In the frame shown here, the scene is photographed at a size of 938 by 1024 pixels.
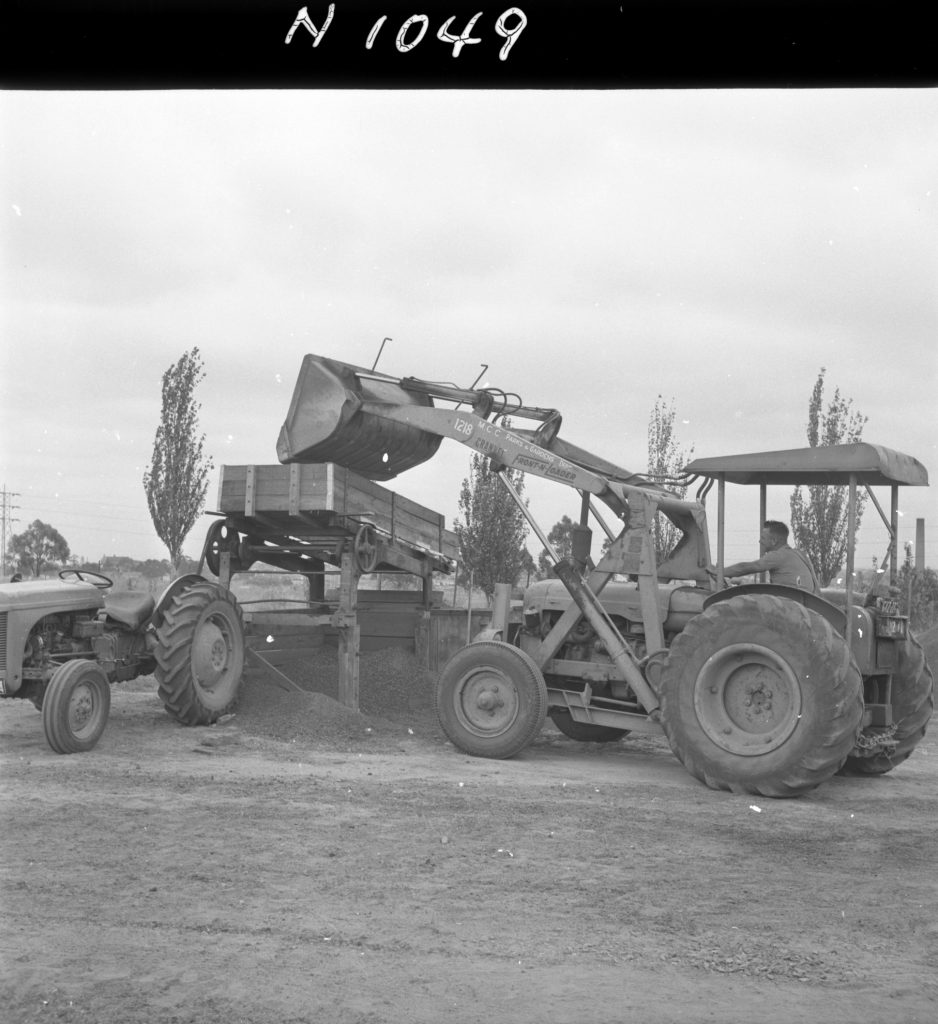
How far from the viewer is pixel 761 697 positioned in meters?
8.83

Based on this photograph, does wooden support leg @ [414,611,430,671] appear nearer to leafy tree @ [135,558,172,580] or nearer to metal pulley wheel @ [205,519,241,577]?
metal pulley wheel @ [205,519,241,577]

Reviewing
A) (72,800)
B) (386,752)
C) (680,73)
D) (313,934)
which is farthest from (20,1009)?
(386,752)

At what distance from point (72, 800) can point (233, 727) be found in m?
3.52

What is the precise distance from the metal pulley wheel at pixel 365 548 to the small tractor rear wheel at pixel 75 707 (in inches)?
120

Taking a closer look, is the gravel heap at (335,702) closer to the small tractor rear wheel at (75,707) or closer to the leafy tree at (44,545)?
the small tractor rear wheel at (75,707)

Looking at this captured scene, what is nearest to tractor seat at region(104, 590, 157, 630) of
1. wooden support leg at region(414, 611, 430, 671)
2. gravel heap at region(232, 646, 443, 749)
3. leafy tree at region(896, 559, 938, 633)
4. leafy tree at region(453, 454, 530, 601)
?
gravel heap at region(232, 646, 443, 749)

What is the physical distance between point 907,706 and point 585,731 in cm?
304

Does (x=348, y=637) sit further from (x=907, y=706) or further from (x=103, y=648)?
(x=907, y=706)

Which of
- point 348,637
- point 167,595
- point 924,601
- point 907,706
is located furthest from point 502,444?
point 924,601

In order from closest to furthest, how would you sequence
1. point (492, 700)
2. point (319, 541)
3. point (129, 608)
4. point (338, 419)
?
point (492, 700) < point (129, 608) < point (338, 419) < point (319, 541)

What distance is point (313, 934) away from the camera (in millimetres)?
5004

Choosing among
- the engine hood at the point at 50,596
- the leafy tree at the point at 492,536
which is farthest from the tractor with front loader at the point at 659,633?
the leafy tree at the point at 492,536

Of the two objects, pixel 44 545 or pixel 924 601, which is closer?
pixel 924 601

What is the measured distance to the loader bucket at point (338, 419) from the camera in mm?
11516
